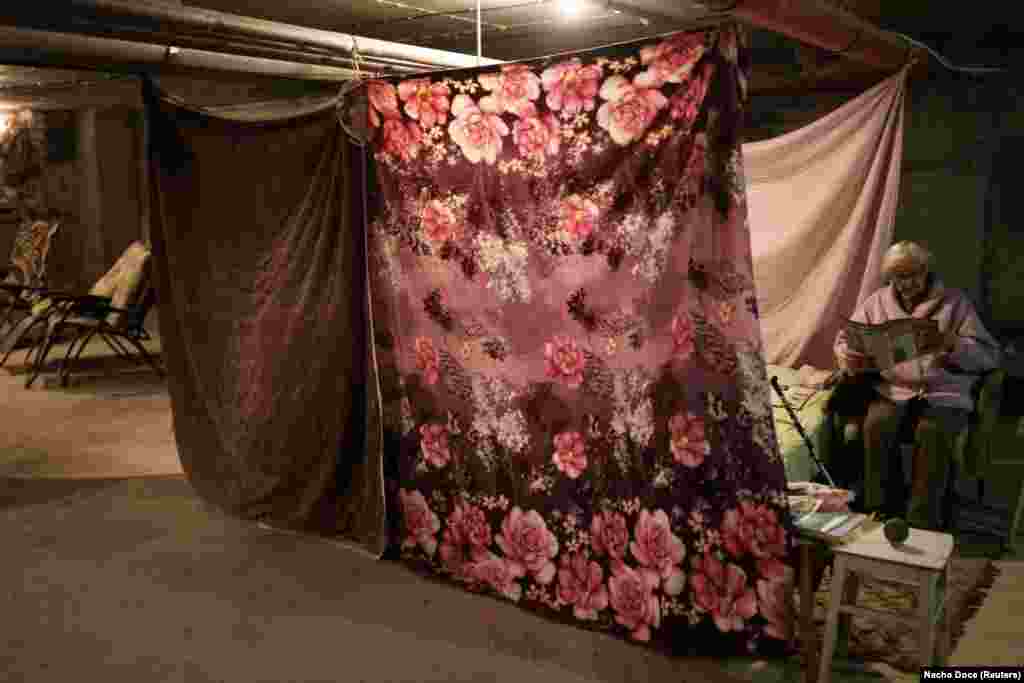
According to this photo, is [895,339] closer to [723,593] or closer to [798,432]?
[798,432]

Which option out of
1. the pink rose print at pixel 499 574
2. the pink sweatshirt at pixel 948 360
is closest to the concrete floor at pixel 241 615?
the pink rose print at pixel 499 574

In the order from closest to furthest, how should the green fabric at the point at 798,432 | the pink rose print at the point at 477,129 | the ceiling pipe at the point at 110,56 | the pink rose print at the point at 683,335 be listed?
the pink rose print at the point at 683,335 < the pink rose print at the point at 477,129 < the ceiling pipe at the point at 110,56 < the green fabric at the point at 798,432

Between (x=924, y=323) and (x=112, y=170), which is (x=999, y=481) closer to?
(x=924, y=323)

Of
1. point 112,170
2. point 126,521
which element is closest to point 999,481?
point 126,521

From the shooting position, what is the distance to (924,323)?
4.06m

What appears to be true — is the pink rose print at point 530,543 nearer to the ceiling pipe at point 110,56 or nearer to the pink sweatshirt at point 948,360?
→ the pink sweatshirt at point 948,360

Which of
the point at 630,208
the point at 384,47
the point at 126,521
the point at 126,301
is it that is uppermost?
the point at 384,47

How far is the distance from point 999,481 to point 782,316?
1.46 m

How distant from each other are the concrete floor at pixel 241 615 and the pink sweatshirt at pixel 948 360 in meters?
0.80

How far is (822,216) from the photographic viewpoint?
4.58 m

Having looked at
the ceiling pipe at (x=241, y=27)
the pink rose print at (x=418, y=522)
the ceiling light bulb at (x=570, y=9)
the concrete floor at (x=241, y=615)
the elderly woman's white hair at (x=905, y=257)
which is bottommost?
the concrete floor at (x=241, y=615)

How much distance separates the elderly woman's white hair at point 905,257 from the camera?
13.8 feet

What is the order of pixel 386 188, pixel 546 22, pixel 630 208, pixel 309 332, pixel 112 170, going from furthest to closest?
pixel 112 170 → pixel 546 22 → pixel 309 332 → pixel 386 188 → pixel 630 208

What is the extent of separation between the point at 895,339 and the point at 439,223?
2139 mm
